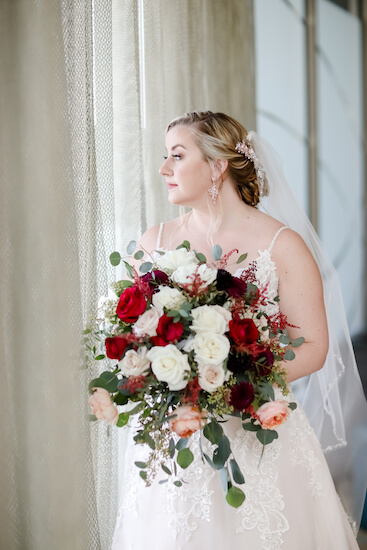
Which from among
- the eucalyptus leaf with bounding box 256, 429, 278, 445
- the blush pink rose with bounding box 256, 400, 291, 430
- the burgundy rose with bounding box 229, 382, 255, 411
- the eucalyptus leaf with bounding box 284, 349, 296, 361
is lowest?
the eucalyptus leaf with bounding box 256, 429, 278, 445

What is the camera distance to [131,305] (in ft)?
4.39

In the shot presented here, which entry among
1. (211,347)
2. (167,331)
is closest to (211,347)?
(211,347)

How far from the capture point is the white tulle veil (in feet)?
6.63

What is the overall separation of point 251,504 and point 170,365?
58 cm

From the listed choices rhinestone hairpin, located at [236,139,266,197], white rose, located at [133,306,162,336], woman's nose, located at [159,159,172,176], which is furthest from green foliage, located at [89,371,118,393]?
rhinestone hairpin, located at [236,139,266,197]

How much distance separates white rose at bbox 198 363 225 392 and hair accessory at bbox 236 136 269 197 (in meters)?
0.89

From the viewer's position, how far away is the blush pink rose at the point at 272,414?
4.40 feet

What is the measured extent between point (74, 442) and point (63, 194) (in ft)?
2.35

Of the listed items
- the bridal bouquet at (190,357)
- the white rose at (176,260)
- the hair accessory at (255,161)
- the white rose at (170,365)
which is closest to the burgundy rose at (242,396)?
the bridal bouquet at (190,357)

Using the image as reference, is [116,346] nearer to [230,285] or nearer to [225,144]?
[230,285]

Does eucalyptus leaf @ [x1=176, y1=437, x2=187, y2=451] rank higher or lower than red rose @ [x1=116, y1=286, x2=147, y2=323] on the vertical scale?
lower

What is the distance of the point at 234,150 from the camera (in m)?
1.93

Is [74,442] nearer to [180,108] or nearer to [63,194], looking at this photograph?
[63,194]

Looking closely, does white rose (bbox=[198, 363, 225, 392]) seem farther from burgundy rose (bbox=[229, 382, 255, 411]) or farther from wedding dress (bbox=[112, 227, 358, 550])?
wedding dress (bbox=[112, 227, 358, 550])
